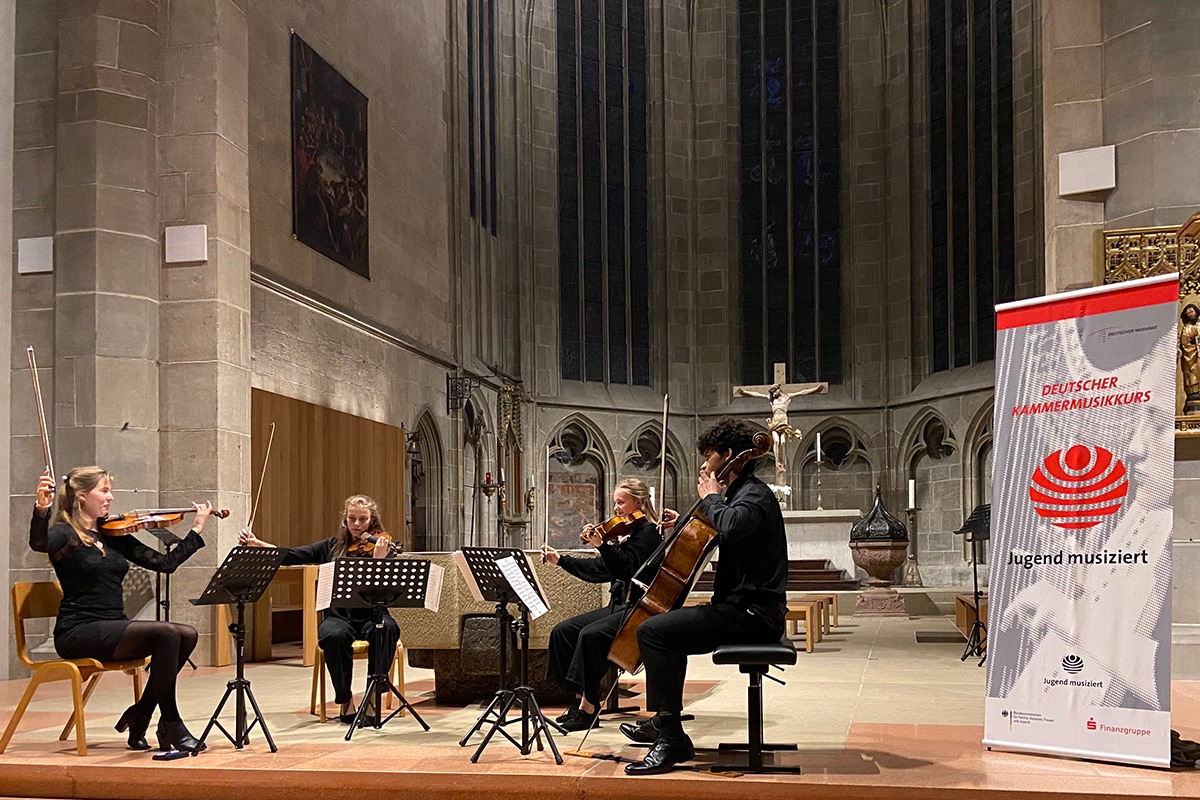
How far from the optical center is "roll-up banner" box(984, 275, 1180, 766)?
16.8ft

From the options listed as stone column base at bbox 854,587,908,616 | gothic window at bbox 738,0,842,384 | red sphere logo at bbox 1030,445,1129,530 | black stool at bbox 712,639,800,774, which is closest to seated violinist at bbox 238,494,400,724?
black stool at bbox 712,639,800,774

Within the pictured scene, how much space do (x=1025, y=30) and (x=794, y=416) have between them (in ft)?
24.8

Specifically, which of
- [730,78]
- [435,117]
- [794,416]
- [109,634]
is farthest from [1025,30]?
[109,634]

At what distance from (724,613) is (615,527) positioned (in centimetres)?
142

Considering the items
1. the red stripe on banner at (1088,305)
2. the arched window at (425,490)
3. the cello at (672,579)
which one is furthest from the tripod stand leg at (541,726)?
the arched window at (425,490)

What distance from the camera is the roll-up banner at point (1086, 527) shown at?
5113 mm

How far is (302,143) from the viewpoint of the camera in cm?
1363

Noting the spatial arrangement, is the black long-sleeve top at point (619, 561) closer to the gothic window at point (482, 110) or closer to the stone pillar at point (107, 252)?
the stone pillar at point (107, 252)

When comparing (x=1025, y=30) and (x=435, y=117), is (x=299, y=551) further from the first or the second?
(x=1025, y=30)

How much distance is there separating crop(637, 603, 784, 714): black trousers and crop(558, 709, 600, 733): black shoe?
44.4 inches

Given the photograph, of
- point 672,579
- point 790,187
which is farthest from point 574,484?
point 672,579

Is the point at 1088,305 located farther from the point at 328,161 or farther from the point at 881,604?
the point at 328,161

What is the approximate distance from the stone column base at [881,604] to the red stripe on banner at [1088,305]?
9818 millimetres

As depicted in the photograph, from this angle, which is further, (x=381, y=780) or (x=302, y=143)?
(x=302, y=143)
